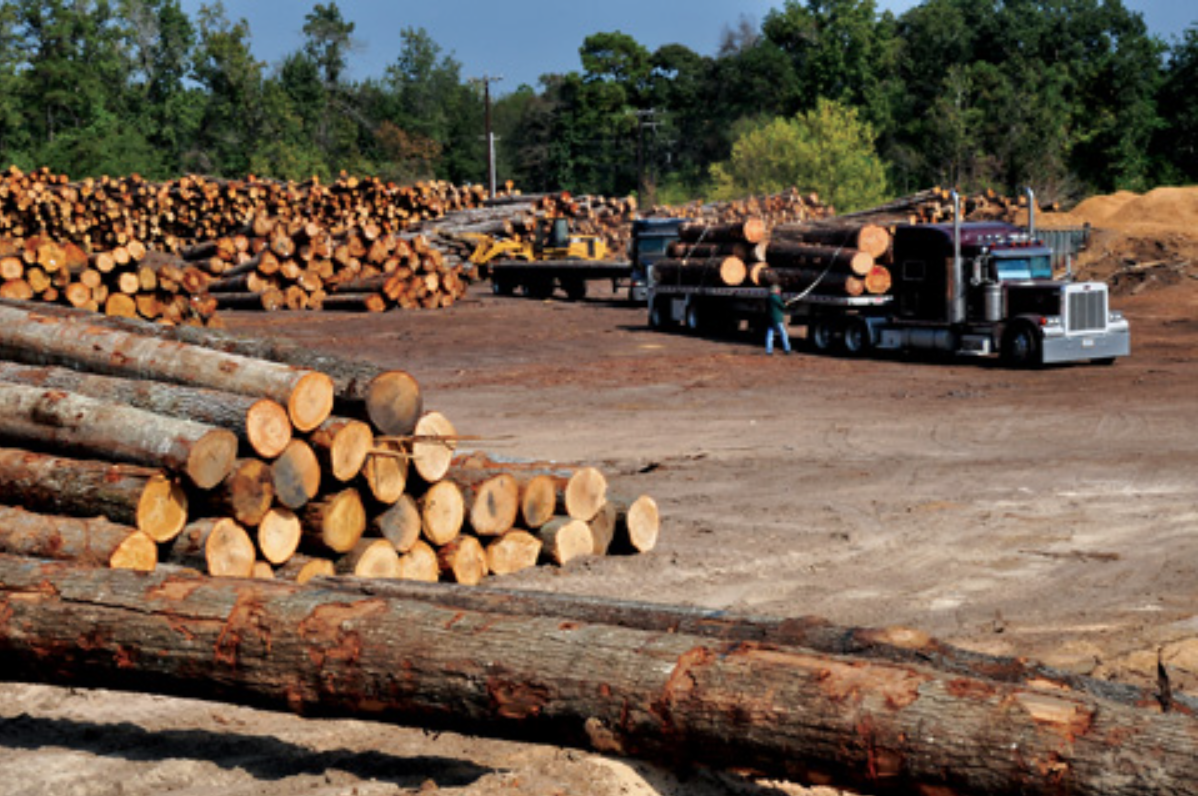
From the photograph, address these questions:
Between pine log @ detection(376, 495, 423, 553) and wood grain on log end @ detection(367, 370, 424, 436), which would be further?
wood grain on log end @ detection(367, 370, 424, 436)

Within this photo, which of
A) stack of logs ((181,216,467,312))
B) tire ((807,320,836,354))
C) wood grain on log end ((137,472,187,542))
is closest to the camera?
wood grain on log end ((137,472,187,542))

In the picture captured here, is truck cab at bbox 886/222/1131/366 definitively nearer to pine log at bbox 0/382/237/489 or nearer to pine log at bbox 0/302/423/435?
pine log at bbox 0/302/423/435

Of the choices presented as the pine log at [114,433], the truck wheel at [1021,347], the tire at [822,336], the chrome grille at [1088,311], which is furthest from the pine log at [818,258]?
the pine log at [114,433]

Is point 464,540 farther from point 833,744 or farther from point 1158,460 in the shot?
point 1158,460

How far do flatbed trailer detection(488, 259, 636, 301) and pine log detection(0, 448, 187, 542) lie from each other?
2948 cm

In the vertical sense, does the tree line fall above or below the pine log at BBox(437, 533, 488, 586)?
above

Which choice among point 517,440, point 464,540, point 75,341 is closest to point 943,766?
point 464,540

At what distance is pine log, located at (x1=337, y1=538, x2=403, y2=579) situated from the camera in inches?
377

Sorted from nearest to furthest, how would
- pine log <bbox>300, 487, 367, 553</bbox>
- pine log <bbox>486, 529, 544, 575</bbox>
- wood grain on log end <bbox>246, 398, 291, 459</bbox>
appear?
wood grain on log end <bbox>246, 398, 291, 459</bbox> < pine log <bbox>300, 487, 367, 553</bbox> < pine log <bbox>486, 529, 544, 575</bbox>

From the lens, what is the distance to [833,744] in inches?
204

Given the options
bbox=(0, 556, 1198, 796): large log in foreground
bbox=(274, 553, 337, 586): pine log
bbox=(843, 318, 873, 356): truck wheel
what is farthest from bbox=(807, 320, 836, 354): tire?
bbox=(0, 556, 1198, 796): large log in foreground

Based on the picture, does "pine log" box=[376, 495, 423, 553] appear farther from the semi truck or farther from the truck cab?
the truck cab

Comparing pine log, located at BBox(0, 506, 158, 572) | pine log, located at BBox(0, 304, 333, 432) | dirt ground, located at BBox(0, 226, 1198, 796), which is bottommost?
dirt ground, located at BBox(0, 226, 1198, 796)

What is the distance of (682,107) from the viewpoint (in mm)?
104438
